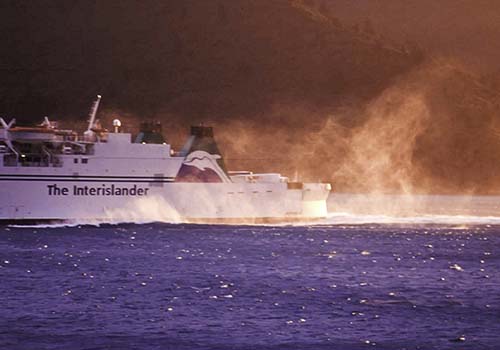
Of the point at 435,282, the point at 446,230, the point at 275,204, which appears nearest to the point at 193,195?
the point at 275,204

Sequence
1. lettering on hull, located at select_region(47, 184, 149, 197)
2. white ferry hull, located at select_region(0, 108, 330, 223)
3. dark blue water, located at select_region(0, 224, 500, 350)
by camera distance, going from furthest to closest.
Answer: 1. lettering on hull, located at select_region(47, 184, 149, 197)
2. white ferry hull, located at select_region(0, 108, 330, 223)
3. dark blue water, located at select_region(0, 224, 500, 350)

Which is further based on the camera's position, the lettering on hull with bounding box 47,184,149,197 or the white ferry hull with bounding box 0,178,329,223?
the lettering on hull with bounding box 47,184,149,197

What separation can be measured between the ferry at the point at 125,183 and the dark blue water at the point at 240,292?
2372mm

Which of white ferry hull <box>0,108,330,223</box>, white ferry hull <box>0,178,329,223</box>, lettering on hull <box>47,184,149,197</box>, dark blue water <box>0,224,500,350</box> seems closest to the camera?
dark blue water <box>0,224,500,350</box>

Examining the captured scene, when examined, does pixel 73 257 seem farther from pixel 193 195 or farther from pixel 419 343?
pixel 419 343

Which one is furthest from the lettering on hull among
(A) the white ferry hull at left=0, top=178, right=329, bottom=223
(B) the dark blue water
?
(B) the dark blue water

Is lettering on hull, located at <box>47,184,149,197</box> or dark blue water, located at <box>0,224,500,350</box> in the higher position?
lettering on hull, located at <box>47,184,149,197</box>

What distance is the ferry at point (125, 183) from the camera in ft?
240

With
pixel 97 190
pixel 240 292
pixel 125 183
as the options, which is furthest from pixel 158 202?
pixel 240 292

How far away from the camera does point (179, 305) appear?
41000 mm

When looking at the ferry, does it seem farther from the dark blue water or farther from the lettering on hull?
the dark blue water

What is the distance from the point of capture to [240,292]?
148 feet

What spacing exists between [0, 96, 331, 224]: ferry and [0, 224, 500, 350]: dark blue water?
2372 mm

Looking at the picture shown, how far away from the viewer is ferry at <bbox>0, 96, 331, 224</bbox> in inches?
2881
